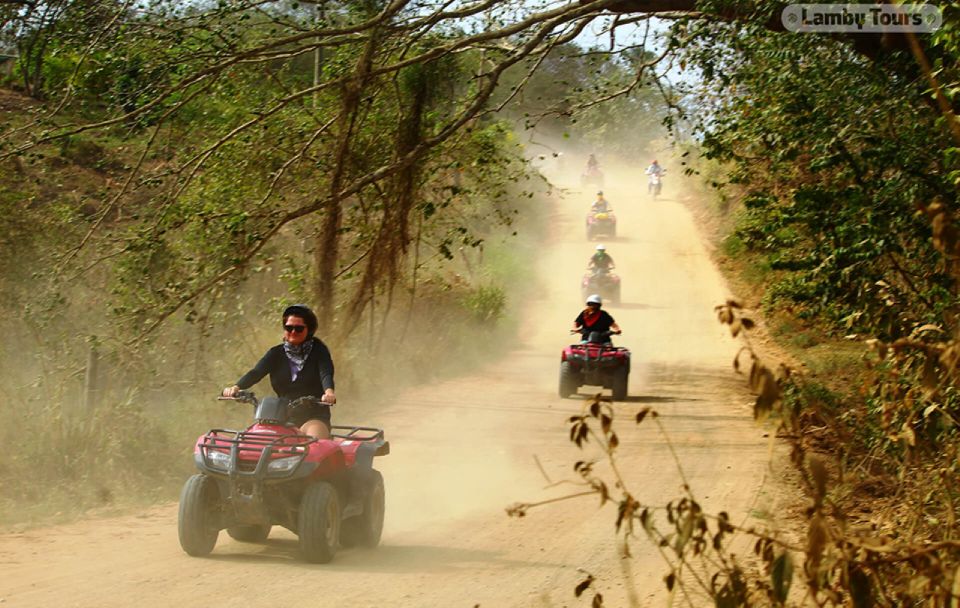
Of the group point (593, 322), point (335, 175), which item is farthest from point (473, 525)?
point (593, 322)

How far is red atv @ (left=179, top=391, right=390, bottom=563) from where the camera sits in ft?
25.8

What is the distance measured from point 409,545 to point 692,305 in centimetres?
2430

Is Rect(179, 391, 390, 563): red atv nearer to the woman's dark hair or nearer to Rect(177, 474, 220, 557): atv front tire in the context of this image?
Rect(177, 474, 220, 557): atv front tire

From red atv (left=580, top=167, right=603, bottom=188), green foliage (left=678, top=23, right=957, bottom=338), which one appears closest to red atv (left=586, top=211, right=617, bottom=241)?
red atv (left=580, top=167, right=603, bottom=188)

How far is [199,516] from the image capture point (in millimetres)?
7898

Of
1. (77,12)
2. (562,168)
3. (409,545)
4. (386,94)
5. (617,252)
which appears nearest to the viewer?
(409,545)

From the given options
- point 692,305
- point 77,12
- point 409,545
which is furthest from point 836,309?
point 692,305

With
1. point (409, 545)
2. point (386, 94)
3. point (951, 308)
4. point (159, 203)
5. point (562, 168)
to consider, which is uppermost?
point (562, 168)

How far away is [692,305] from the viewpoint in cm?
3234

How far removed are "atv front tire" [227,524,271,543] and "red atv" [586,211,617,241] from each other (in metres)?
36.8

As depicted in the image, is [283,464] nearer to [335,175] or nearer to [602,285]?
[335,175]

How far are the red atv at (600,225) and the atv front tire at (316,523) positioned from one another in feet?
122

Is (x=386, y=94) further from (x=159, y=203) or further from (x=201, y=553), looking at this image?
(x=201, y=553)

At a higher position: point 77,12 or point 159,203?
point 77,12
